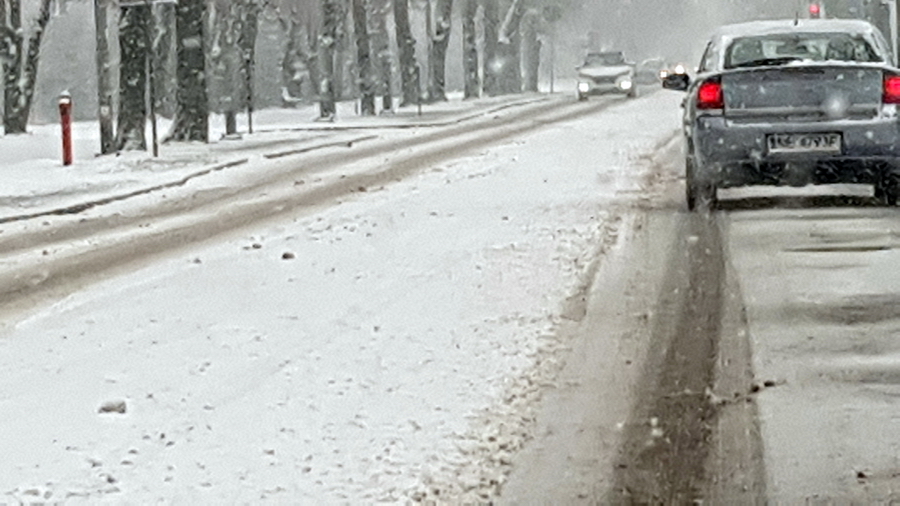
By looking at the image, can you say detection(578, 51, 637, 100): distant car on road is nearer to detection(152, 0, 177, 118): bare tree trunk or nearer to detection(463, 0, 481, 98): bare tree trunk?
detection(463, 0, 481, 98): bare tree trunk

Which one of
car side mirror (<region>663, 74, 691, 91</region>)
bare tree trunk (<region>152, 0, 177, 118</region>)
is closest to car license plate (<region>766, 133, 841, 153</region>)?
car side mirror (<region>663, 74, 691, 91</region>)

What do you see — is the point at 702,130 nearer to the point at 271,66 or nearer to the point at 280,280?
the point at 280,280

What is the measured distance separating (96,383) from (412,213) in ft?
26.2

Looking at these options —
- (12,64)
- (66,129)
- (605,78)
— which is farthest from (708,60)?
(605,78)

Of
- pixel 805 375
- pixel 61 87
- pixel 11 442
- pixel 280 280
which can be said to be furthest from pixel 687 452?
pixel 61 87

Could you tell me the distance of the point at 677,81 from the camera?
16625 millimetres

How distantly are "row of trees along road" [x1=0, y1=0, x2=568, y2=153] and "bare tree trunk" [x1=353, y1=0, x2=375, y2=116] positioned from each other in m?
0.04

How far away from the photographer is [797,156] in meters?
14.3

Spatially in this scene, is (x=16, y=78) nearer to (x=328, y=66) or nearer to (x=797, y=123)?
(x=328, y=66)

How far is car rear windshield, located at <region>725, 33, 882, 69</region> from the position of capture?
49.3ft

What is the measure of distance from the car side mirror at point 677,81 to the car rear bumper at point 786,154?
1.91 meters

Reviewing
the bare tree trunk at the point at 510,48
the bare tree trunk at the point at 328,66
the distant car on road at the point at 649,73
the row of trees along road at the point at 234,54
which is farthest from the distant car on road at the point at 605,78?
the distant car on road at the point at 649,73

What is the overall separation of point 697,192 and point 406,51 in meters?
44.9

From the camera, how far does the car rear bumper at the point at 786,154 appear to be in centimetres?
1426
